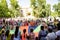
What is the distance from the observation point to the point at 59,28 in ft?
28.8

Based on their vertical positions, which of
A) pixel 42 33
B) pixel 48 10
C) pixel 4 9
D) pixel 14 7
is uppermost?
pixel 42 33

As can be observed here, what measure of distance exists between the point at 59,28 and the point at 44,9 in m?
76.9

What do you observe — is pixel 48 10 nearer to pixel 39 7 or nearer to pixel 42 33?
pixel 39 7

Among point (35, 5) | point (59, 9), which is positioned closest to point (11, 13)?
point (35, 5)

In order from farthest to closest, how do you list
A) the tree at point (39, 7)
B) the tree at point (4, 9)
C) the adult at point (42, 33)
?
the tree at point (39, 7), the tree at point (4, 9), the adult at point (42, 33)

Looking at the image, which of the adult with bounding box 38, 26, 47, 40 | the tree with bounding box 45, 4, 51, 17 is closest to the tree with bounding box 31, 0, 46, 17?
the tree with bounding box 45, 4, 51, 17

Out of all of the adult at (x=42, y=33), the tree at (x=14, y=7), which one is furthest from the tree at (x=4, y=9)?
the adult at (x=42, y=33)

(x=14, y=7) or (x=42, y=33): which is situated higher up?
(x=42, y=33)

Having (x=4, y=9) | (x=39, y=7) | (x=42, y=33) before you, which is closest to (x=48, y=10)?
(x=39, y=7)

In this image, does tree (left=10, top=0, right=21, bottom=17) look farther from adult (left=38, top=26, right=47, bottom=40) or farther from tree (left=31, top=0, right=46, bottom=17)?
adult (left=38, top=26, right=47, bottom=40)

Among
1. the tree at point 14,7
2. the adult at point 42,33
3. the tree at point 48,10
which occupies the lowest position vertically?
the tree at point 48,10

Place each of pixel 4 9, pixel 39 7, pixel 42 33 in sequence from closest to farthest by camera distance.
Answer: pixel 42 33 < pixel 4 9 < pixel 39 7

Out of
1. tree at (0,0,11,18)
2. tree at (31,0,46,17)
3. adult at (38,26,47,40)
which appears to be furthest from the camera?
tree at (31,0,46,17)

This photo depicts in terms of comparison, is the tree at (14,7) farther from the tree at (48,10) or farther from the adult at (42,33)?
the adult at (42,33)
